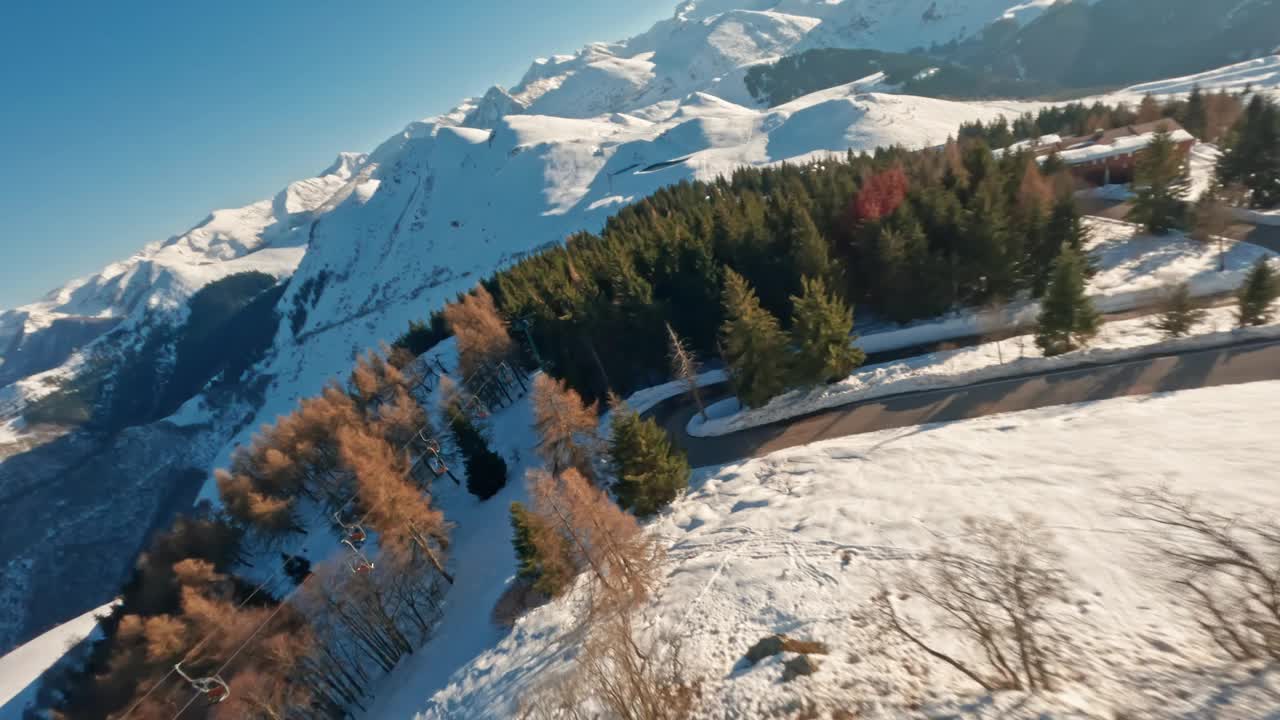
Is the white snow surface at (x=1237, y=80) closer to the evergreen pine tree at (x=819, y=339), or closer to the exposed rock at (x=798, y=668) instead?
the evergreen pine tree at (x=819, y=339)

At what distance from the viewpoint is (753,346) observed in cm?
2812

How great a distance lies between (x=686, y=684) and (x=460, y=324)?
44.8 metres

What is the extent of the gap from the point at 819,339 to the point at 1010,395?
9.67 metres

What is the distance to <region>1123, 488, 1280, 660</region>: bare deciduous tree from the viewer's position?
932cm

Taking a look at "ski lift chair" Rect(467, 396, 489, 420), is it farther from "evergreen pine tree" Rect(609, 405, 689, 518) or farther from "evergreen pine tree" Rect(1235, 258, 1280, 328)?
"evergreen pine tree" Rect(1235, 258, 1280, 328)

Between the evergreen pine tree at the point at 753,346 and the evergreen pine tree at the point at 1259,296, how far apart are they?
21.9 metres

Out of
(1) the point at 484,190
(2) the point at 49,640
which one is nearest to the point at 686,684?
(2) the point at 49,640

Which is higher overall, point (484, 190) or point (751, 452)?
point (484, 190)

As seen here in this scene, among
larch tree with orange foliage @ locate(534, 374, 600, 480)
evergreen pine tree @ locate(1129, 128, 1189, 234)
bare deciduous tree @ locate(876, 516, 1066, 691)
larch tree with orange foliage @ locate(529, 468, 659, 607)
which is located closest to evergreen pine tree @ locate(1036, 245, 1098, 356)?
bare deciduous tree @ locate(876, 516, 1066, 691)

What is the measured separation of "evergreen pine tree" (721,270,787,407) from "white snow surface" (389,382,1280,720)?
4401 millimetres

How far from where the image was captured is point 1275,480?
14.3 m

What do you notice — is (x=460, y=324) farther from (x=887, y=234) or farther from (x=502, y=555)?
(x=887, y=234)

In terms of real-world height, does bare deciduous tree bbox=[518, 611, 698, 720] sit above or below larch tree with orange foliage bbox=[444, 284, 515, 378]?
below

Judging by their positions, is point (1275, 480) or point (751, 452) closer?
point (1275, 480)
